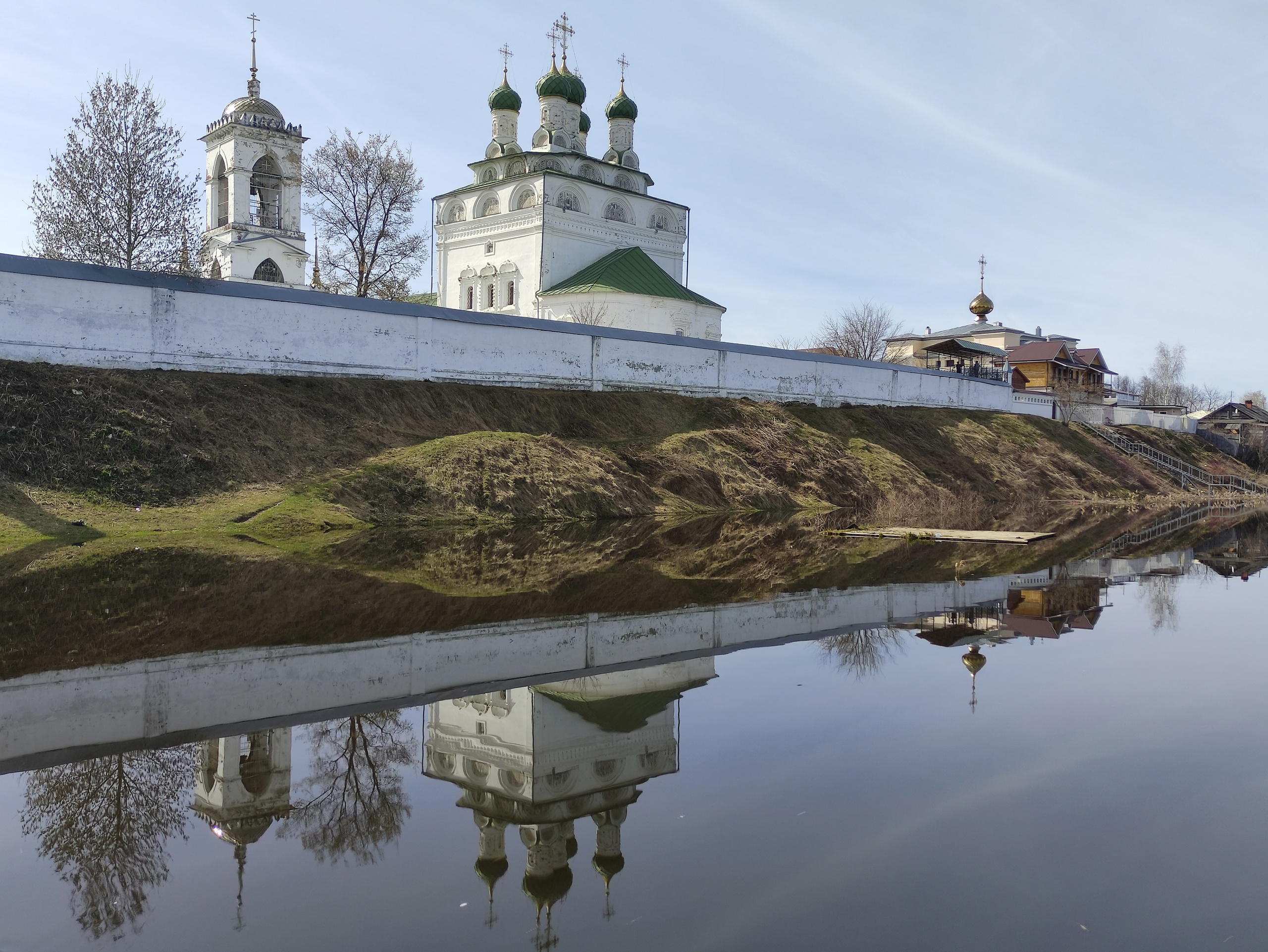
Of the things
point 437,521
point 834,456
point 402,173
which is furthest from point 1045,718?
point 402,173

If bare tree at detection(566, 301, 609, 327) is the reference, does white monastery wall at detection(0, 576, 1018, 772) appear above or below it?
below

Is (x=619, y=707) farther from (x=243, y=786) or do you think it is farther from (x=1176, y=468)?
(x=1176, y=468)

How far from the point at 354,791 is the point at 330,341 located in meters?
17.6

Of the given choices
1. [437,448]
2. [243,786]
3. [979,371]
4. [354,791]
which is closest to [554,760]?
[354,791]

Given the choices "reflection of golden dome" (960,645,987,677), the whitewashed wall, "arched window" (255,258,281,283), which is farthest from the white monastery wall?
"arched window" (255,258,281,283)

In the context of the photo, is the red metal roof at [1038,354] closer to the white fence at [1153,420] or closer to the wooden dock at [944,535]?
the white fence at [1153,420]

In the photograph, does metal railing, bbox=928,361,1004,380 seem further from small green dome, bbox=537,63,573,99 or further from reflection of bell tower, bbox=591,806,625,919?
reflection of bell tower, bbox=591,806,625,919

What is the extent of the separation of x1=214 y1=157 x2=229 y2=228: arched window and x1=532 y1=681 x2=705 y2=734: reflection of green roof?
37.5 m

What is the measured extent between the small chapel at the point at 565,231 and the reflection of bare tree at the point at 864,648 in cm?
2808

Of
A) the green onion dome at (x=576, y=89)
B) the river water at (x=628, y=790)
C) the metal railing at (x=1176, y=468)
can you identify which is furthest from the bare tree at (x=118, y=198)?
the metal railing at (x=1176, y=468)

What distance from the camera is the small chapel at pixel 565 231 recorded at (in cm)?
3641

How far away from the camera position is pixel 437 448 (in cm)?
1873

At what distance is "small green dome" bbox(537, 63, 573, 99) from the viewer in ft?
137

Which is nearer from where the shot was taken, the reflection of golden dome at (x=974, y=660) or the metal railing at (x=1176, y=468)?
the reflection of golden dome at (x=974, y=660)
